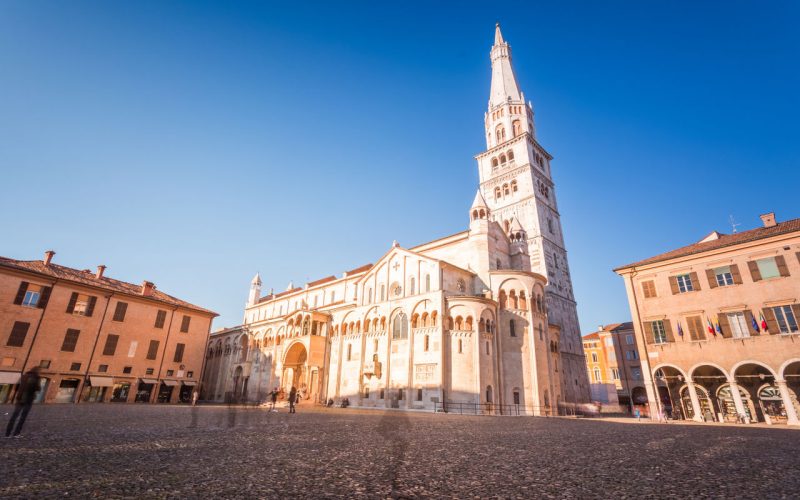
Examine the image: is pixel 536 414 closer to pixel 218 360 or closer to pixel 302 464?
pixel 302 464

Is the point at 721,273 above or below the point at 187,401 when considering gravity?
above

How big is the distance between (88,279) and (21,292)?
561 cm

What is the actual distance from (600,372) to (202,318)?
189 ft

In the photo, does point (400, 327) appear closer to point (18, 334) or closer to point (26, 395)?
point (26, 395)

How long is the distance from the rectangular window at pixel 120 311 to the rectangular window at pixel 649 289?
46.0 meters

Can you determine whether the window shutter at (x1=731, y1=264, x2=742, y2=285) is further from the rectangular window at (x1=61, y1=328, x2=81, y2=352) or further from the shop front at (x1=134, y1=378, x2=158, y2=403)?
the rectangular window at (x1=61, y1=328, x2=81, y2=352)

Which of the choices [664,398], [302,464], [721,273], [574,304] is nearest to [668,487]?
[302,464]

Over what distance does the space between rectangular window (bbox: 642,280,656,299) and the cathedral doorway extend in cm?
3256

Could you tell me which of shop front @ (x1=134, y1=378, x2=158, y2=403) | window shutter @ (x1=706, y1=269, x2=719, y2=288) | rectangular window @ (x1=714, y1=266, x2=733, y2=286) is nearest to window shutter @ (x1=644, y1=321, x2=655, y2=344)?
window shutter @ (x1=706, y1=269, x2=719, y2=288)

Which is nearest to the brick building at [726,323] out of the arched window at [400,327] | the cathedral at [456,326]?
the cathedral at [456,326]

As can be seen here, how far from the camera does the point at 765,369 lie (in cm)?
2292

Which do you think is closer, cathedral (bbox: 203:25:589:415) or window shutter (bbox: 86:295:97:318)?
cathedral (bbox: 203:25:589:415)

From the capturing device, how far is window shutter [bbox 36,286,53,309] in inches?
1174

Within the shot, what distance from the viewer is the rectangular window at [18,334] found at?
27750 millimetres
